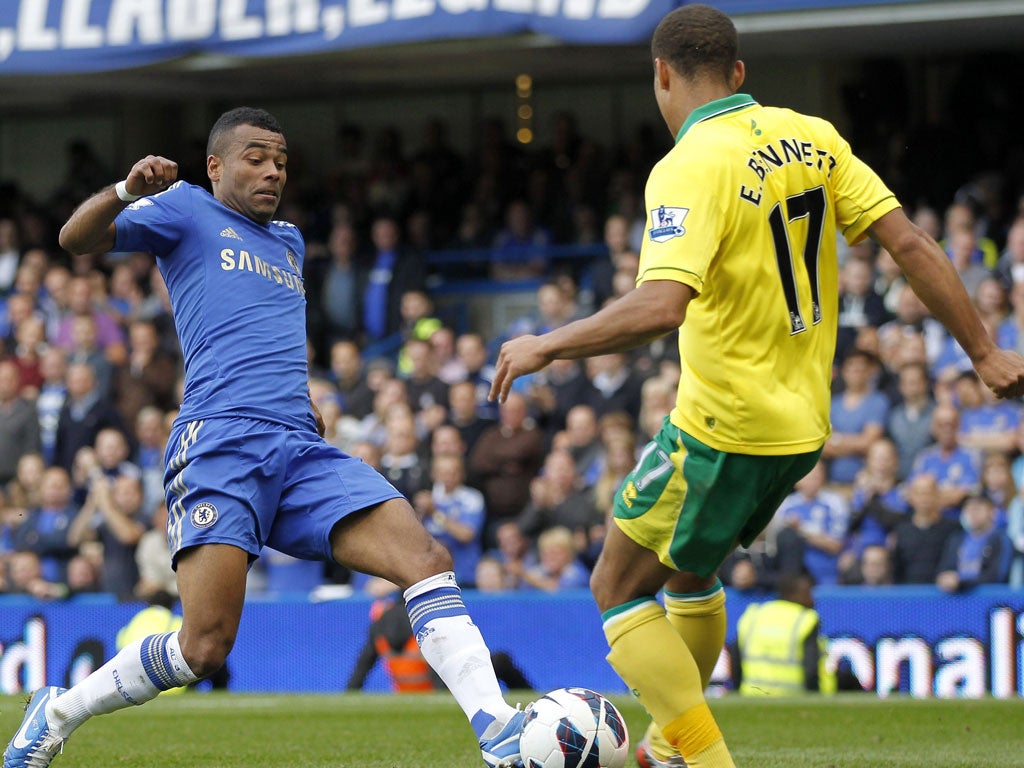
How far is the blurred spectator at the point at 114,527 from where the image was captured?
1345cm

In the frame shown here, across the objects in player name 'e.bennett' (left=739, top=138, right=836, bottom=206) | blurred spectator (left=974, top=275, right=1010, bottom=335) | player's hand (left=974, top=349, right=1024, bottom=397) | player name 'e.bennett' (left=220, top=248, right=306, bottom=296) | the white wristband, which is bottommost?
blurred spectator (left=974, top=275, right=1010, bottom=335)

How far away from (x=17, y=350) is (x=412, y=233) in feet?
13.3

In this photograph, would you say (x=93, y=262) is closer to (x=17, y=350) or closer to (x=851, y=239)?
(x=17, y=350)

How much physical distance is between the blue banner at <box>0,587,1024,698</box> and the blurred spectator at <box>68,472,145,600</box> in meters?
0.64

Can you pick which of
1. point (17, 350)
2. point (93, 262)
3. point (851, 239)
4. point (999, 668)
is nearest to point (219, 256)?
point (851, 239)

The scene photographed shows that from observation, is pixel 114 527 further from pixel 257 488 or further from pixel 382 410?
pixel 257 488

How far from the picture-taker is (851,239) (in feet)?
17.0

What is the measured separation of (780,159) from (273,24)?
1110 centimetres

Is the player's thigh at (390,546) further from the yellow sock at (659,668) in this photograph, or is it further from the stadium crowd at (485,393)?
the stadium crowd at (485,393)

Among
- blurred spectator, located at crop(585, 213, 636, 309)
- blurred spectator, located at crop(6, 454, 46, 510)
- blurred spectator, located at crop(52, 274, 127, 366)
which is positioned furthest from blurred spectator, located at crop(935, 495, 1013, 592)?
blurred spectator, located at crop(52, 274, 127, 366)

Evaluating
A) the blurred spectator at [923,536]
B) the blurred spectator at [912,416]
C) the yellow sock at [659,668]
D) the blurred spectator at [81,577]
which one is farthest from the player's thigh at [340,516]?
the blurred spectator at [81,577]

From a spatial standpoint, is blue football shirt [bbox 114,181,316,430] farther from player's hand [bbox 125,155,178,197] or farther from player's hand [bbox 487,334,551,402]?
player's hand [bbox 487,334,551,402]

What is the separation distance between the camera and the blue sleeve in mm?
5387

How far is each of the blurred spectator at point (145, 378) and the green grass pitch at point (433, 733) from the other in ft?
16.9
